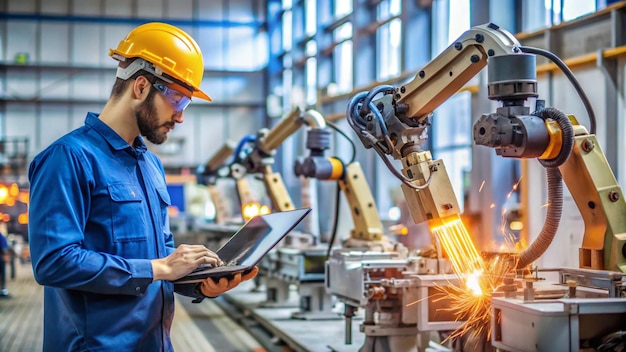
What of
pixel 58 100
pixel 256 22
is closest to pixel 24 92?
pixel 58 100

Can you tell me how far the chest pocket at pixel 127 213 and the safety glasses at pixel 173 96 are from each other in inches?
12.4

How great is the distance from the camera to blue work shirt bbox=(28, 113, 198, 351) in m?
2.24

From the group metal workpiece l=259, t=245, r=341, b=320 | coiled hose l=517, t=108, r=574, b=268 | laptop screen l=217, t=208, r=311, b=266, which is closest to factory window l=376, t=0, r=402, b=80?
metal workpiece l=259, t=245, r=341, b=320

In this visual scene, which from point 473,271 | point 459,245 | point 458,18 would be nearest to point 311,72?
point 458,18

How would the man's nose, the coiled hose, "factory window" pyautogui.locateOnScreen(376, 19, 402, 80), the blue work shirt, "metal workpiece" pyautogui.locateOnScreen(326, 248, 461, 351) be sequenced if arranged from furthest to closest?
1. "factory window" pyautogui.locateOnScreen(376, 19, 402, 80)
2. "metal workpiece" pyautogui.locateOnScreen(326, 248, 461, 351)
3. the coiled hose
4. the man's nose
5. the blue work shirt

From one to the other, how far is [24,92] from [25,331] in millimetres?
15446

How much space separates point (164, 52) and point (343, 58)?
1348 cm

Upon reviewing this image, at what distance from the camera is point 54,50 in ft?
71.7

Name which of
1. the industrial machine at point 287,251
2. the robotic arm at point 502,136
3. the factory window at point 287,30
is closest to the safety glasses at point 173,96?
the robotic arm at point 502,136

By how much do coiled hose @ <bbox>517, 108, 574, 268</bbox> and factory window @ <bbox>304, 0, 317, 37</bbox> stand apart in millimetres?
14645

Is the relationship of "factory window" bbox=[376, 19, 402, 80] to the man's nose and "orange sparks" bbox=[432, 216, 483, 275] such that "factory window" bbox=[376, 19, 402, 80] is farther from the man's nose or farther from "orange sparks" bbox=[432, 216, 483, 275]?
the man's nose

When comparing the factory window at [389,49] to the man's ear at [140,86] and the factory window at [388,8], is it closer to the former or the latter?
the factory window at [388,8]

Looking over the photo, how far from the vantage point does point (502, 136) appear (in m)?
2.78

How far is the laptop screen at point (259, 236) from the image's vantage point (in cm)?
264
